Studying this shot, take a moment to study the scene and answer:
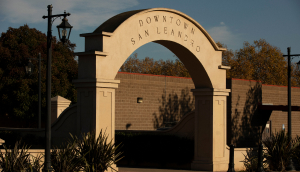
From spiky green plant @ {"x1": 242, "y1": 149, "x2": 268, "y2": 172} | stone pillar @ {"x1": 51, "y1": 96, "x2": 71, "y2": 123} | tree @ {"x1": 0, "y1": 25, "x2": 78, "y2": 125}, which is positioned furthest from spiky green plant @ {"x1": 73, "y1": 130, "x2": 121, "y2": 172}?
tree @ {"x1": 0, "y1": 25, "x2": 78, "y2": 125}

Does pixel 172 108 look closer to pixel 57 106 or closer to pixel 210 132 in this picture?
pixel 57 106

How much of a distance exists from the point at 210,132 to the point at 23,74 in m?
20.0

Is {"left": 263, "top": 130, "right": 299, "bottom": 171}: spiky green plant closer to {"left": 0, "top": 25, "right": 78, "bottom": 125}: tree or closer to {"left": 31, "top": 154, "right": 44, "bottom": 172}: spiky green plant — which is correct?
{"left": 31, "top": 154, "right": 44, "bottom": 172}: spiky green plant

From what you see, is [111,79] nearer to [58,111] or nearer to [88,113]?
[88,113]

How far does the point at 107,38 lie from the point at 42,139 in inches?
241

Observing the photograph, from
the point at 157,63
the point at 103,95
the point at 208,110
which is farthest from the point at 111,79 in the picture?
the point at 157,63

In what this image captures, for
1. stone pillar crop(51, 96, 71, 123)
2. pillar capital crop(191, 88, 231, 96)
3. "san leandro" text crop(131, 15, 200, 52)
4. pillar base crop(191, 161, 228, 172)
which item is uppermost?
"san leandro" text crop(131, 15, 200, 52)

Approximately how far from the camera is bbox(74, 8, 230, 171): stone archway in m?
10.8

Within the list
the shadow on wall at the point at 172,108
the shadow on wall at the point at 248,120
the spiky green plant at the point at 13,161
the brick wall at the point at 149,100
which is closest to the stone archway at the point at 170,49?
the spiky green plant at the point at 13,161

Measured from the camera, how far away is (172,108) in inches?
998

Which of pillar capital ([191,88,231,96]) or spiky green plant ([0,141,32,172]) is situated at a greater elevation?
pillar capital ([191,88,231,96])

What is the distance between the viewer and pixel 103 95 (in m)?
10.9

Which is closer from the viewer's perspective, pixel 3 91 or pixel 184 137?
pixel 184 137

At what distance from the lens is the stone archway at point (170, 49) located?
10812mm
